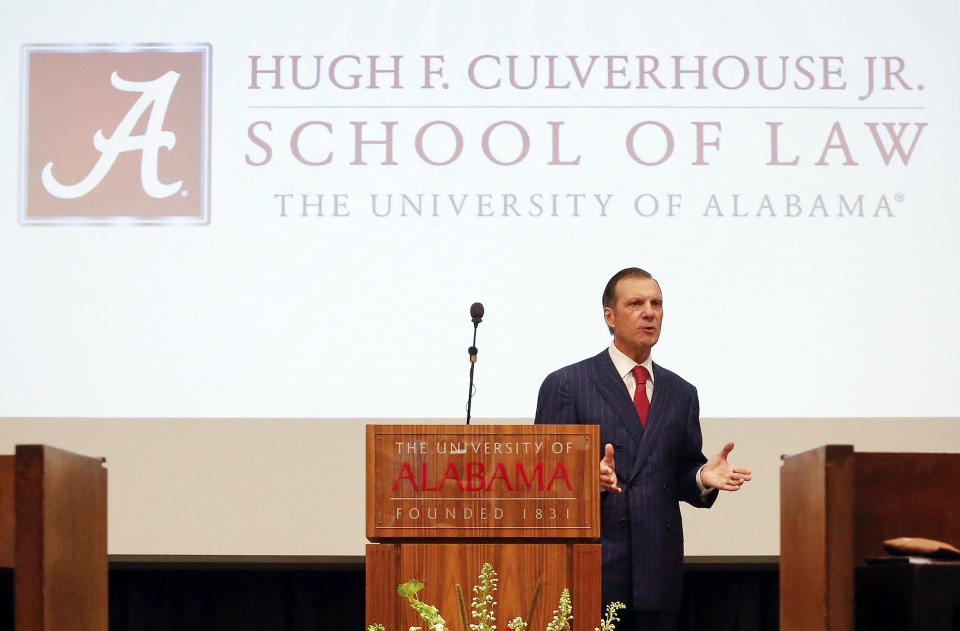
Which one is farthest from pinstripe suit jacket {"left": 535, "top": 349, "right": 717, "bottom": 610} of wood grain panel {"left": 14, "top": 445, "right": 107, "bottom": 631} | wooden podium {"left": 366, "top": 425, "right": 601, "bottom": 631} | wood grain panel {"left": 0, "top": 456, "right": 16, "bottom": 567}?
wood grain panel {"left": 0, "top": 456, "right": 16, "bottom": 567}

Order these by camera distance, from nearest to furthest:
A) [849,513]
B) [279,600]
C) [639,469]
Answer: [849,513]
[639,469]
[279,600]

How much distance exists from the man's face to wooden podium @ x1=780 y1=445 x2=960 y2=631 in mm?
998

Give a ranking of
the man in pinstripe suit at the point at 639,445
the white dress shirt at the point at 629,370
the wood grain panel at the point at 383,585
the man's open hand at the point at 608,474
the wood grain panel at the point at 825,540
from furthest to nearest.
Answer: the white dress shirt at the point at 629,370
the man in pinstripe suit at the point at 639,445
the man's open hand at the point at 608,474
the wood grain panel at the point at 383,585
the wood grain panel at the point at 825,540

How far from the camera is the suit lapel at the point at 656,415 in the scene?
3500mm

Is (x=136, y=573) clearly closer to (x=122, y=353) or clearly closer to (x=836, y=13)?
(x=122, y=353)

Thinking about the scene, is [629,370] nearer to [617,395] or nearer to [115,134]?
[617,395]

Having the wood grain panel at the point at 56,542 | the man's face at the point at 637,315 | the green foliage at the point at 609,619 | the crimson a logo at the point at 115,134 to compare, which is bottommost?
the green foliage at the point at 609,619

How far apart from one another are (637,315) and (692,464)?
441mm

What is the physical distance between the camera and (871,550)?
2.46 m

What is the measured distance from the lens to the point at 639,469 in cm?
349

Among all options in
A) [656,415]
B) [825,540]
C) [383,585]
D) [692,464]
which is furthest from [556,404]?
[825,540]

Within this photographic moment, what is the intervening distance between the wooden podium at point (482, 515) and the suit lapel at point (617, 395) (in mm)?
622

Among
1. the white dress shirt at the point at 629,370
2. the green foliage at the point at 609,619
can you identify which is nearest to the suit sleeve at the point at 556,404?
the white dress shirt at the point at 629,370

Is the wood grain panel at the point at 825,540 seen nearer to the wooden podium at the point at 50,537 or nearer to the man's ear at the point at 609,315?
the man's ear at the point at 609,315
